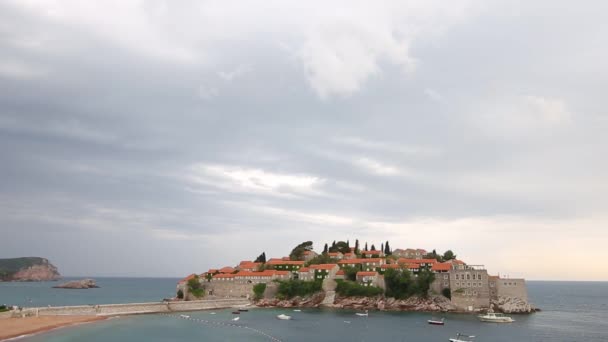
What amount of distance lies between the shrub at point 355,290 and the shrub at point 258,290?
53.3 feet

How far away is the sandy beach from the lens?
5372cm

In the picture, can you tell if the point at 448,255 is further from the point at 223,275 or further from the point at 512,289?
the point at 223,275

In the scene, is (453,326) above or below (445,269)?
below

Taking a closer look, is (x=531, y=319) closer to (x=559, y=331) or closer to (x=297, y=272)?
(x=559, y=331)

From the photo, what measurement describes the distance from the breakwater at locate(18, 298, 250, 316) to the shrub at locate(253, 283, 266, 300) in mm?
2376

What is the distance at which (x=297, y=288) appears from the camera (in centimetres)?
9688

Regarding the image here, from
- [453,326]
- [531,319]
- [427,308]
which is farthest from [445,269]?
[453,326]

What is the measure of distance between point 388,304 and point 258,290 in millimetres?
27864

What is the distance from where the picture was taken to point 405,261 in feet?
339

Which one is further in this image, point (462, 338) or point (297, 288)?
point (297, 288)

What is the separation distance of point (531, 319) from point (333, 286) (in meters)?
37.7

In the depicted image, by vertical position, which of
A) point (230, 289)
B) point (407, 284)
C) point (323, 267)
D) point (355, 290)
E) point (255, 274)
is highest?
point (323, 267)

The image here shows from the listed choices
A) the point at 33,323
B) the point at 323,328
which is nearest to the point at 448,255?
the point at 323,328

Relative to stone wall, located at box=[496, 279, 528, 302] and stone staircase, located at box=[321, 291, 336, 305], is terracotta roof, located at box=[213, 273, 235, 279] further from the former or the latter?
stone wall, located at box=[496, 279, 528, 302]
